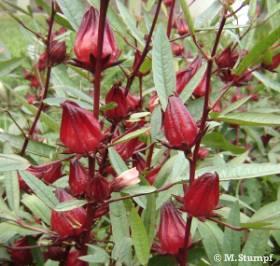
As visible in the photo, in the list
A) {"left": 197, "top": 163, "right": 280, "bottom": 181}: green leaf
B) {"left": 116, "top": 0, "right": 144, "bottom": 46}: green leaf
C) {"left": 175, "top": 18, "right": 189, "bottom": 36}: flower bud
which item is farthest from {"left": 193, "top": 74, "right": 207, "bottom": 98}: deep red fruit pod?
{"left": 175, "top": 18, "right": 189, "bottom": 36}: flower bud

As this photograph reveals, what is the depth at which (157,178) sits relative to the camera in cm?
78

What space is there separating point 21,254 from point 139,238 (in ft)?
0.80

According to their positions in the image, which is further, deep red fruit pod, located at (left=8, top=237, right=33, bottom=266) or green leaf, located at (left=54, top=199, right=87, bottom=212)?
deep red fruit pod, located at (left=8, top=237, right=33, bottom=266)

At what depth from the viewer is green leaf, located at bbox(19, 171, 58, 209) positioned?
0.74 m

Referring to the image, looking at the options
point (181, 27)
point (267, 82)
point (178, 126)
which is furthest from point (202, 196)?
point (181, 27)

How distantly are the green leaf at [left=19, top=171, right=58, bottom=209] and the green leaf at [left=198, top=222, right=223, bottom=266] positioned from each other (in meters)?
0.20

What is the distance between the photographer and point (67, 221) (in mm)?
711

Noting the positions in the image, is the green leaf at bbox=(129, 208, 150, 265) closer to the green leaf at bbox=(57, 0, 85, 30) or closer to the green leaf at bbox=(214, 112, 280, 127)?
the green leaf at bbox=(214, 112, 280, 127)

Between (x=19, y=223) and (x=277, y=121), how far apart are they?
1.13 ft

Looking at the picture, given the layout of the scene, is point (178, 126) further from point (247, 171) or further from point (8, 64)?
point (8, 64)

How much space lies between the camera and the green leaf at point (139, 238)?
0.66 m

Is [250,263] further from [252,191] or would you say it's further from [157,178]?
[252,191]

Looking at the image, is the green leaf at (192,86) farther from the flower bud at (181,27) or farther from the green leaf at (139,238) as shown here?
the flower bud at (181,27)

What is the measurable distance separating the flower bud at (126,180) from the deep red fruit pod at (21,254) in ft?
0.71
